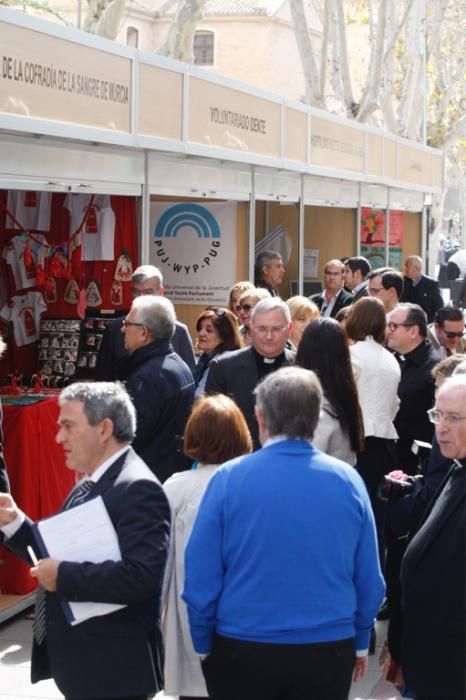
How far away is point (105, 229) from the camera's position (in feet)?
31.0

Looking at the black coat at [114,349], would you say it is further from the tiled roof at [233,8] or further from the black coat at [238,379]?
the tiled roof at [233,8]

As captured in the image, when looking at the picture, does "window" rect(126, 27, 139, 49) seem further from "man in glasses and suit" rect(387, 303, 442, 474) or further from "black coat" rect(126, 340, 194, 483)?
"black coat" rect(126, 340, 194, 483)

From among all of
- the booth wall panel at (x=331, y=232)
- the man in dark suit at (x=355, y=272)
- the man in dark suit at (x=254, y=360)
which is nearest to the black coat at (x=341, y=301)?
the man in dark suit at (x=355, y=272)

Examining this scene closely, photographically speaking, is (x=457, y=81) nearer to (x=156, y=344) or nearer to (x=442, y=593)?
(x=156, y=344)

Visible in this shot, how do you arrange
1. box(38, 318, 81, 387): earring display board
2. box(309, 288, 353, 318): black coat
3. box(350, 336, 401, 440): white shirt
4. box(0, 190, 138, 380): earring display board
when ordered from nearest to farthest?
box(350, 336, 401, 440): white shirt < box(38, 318, 81, 387): earring display board < box(0, 190, 138, 380): earring display board < box(309, 288, 353, 318): black coat

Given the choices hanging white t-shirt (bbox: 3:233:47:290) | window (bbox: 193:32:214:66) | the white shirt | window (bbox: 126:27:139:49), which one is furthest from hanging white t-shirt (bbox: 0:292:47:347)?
window (bbox: 193:32:214:66)

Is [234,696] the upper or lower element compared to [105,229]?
lower

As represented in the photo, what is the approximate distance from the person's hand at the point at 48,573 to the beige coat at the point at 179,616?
2.76ft

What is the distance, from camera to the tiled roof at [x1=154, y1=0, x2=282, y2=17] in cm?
5928

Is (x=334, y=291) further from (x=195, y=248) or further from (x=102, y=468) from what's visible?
(x=102, y=468)

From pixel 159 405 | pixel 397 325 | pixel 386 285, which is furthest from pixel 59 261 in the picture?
pixel 159 405

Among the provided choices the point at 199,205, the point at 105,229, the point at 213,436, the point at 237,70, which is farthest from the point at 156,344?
the point at 237,70

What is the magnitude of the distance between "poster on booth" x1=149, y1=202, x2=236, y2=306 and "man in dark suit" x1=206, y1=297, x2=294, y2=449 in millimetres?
5137

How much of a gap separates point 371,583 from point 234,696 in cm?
54
